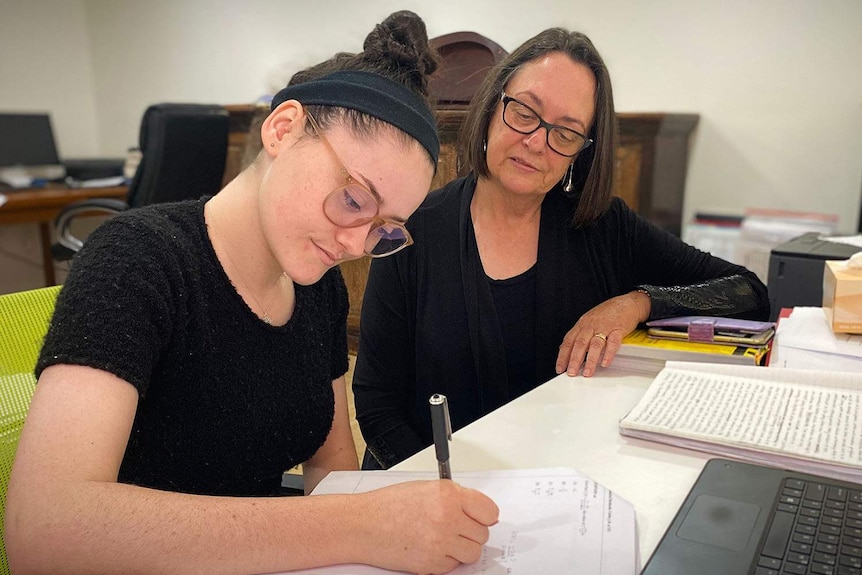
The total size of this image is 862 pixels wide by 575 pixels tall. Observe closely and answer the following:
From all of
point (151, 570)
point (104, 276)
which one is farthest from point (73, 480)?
point (104, 276)

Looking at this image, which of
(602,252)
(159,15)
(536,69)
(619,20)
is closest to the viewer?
(536,69)

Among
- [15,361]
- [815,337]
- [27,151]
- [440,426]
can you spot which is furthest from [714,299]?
[27,151]

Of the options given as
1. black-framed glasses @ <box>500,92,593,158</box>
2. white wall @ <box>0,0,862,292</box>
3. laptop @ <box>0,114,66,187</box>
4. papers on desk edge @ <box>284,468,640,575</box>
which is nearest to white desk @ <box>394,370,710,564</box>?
papers on desk edge @ <box>284,468,640,575</box>

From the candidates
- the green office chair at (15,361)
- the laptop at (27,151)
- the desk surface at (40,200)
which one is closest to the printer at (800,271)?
the green office chair at (15,361)

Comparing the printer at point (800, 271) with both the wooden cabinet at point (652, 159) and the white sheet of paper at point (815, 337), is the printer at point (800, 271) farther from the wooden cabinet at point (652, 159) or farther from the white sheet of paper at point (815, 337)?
the wooden cabinet at point (652, 159)

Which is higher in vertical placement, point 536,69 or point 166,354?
point 536,69

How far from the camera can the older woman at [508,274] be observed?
1.37 metres

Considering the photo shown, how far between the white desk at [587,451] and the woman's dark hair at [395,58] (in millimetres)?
447

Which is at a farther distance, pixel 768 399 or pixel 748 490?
pixel 768 399

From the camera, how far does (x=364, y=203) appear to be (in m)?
0.80

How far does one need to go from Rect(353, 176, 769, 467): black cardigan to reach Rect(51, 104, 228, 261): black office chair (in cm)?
187

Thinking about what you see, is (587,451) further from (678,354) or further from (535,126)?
(535,126)

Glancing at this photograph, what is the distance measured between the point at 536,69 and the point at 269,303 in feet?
2.52

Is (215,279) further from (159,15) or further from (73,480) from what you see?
(159,15)
